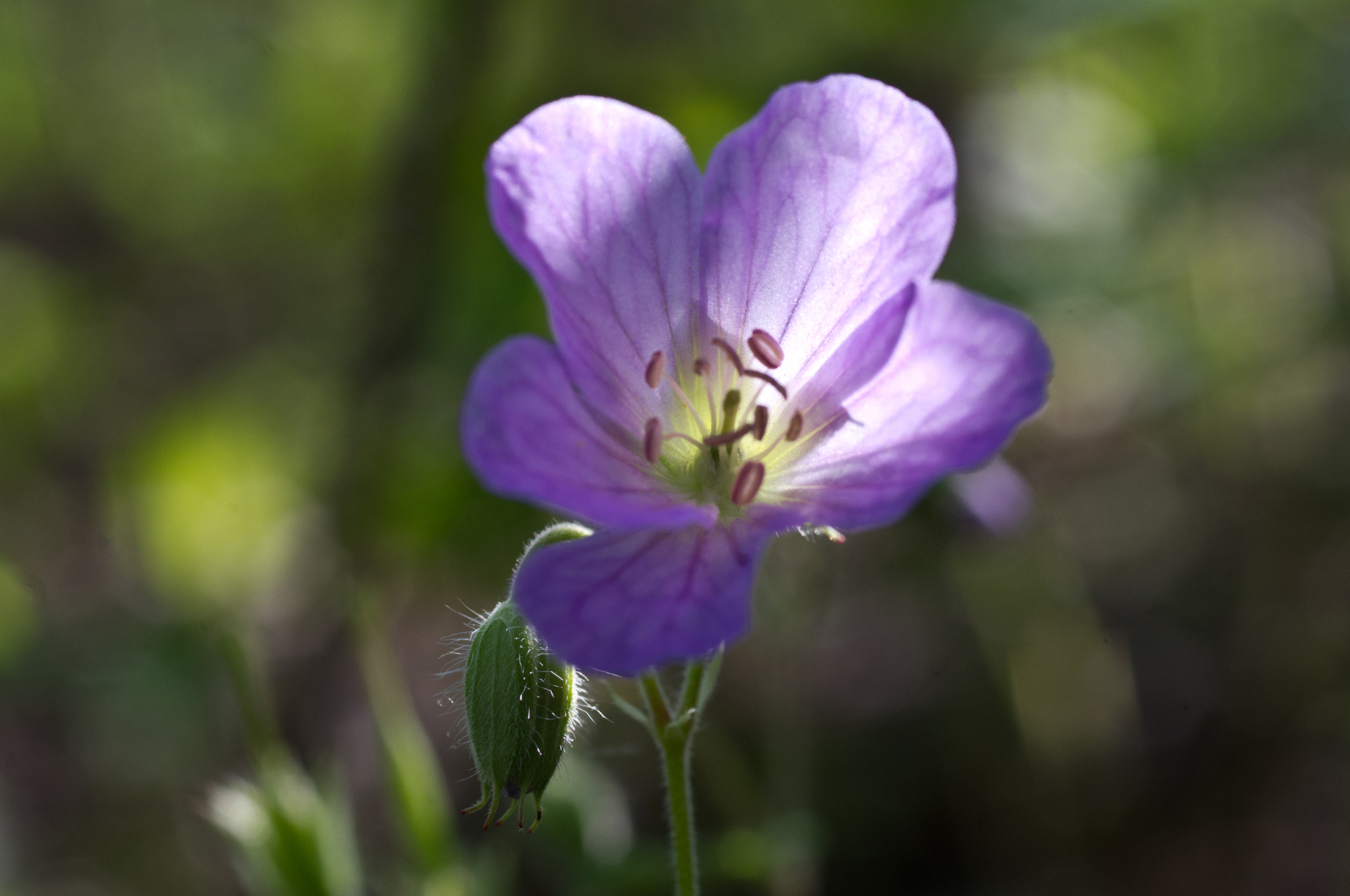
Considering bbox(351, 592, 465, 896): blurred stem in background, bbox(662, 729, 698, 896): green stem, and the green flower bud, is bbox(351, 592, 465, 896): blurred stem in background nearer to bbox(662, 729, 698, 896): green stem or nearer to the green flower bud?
the green flower bud

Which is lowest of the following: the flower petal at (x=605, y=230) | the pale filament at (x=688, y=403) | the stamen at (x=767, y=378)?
the pale filament at (x=688, y=403)

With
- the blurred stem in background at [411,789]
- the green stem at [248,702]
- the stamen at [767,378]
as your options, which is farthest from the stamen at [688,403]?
the green stem at [248,702]

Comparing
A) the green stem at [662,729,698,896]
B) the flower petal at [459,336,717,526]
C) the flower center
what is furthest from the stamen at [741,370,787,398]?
the green stem at [662,729,698,896]

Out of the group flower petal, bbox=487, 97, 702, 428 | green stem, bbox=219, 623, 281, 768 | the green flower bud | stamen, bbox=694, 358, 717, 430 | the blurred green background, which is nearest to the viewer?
flower petal, bbox=487, 97, 702, 428

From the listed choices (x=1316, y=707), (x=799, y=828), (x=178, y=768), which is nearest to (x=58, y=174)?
(x=178, y=768)

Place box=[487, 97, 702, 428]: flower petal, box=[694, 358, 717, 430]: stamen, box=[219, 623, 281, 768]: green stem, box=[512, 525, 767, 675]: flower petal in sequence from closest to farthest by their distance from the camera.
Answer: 1. box=[512, 525, 767, 675]: flower petal
2. box=[487, 97, 702, 428]: flower petal
3. box=[694, 358, 717, 430]: stamen
4. box=[219, 623, 281, 768]: green stem

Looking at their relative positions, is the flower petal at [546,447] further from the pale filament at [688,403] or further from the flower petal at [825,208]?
the flower petal at [825,208]
